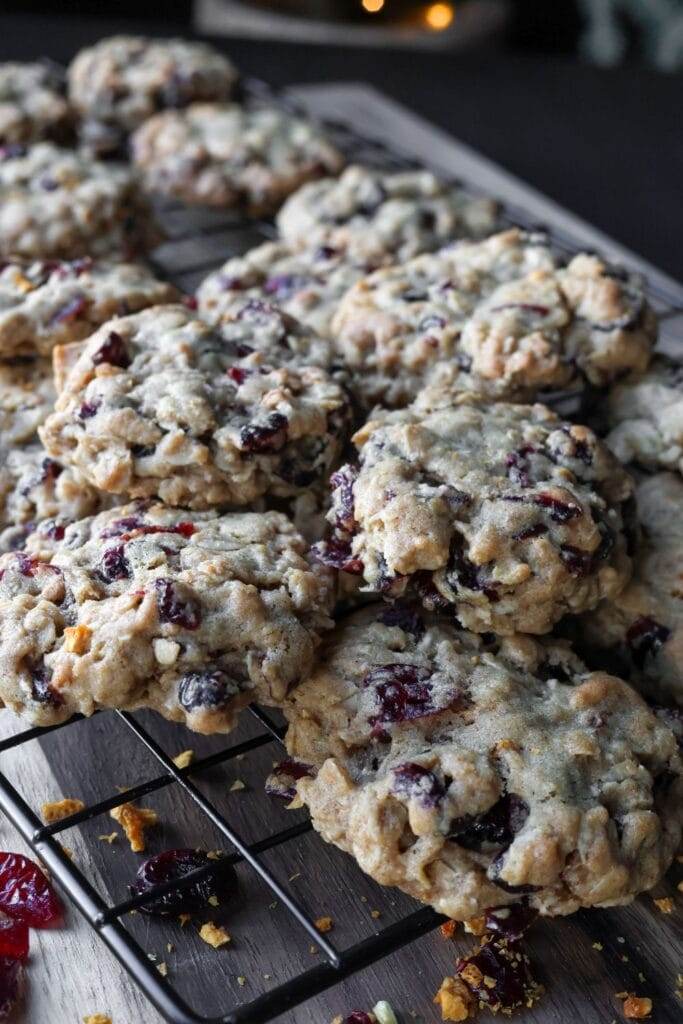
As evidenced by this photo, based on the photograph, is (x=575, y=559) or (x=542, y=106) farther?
(x=542, y=106)

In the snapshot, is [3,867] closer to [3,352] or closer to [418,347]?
[3,352]

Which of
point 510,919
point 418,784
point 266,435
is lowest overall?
point 510,919

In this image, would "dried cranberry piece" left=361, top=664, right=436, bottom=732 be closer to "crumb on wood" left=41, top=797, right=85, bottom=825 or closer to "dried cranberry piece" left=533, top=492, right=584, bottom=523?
"dried cranberry piece" left=533, top=492, right=584, bottom=523

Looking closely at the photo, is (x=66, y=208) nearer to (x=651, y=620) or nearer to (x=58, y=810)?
(x=58, y=810)

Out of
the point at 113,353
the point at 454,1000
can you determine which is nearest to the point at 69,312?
the point at 113,353

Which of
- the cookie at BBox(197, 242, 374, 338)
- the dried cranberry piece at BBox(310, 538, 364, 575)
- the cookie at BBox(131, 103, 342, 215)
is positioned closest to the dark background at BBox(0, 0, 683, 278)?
the cookie at BBox(131, 103, 342, 215)

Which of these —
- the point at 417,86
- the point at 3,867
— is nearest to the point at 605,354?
the point at 3,867

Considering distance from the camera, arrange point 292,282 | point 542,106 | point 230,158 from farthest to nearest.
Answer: point 542,106 < point 230,158 < point 292,282
